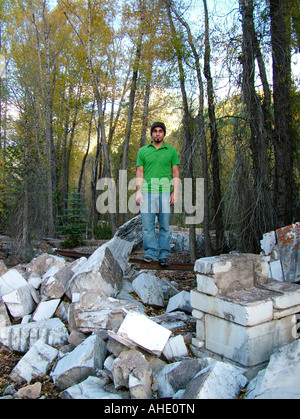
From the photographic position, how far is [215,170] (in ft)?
27.2

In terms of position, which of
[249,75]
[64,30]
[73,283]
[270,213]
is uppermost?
[64,30]

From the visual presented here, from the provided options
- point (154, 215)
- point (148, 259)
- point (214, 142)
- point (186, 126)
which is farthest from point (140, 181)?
point (186, 126)

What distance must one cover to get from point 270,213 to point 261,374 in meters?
4.25

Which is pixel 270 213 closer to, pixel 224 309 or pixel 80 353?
pixel 224 309

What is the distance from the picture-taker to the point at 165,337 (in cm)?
325

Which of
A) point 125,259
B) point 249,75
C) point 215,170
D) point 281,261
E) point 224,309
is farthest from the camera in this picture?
point 215,170

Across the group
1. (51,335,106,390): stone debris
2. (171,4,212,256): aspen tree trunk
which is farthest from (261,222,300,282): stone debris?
(171,4,212,256): aspen tree trunk

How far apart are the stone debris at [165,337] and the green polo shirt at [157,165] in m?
1.33

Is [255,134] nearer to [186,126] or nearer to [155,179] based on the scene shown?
[186,126]

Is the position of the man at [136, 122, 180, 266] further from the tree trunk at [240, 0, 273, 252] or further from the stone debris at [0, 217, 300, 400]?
the tree trunk at [240, 0, 273, 252]

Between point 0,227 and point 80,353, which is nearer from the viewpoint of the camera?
point 80,353

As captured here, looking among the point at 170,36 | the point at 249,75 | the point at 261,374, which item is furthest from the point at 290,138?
the point at 261,374

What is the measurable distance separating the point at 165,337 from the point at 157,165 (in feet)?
8.65

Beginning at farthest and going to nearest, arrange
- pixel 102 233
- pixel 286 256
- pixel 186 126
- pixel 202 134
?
1. pixel 102 233
2. pixel 186 126
3. pixel 202 134
4. pixel 286 256
